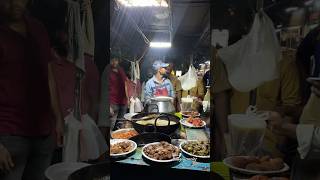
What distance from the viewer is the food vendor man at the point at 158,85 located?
2.48 meters

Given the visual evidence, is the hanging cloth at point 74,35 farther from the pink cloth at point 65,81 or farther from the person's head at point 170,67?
the person's head at point 170,67

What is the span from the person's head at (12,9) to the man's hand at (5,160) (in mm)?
676

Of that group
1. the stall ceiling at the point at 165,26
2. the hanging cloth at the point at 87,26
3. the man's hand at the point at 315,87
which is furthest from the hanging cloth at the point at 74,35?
the man's hand at the point at 315,87

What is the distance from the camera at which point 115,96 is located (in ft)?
8.36

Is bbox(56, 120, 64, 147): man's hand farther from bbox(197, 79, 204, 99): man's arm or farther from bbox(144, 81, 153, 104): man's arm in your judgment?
bbox(197, 79, 204, 99): man's arm

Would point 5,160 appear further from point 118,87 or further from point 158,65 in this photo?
point 158,65

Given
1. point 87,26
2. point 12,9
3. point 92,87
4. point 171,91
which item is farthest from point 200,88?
point 12,9

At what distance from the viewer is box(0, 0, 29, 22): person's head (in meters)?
1.45

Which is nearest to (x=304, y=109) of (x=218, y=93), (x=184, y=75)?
(x=218, y=93)

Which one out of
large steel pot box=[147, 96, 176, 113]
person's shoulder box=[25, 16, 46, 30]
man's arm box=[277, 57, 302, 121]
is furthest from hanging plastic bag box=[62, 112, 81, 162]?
man's arm box=[277, 57, 302, 121]

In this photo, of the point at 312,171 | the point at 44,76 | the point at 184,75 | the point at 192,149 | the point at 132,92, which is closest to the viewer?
the point at 312,171

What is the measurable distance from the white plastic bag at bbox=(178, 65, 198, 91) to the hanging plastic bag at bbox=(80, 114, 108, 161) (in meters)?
0.97

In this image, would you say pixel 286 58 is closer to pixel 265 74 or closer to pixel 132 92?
pixel 265 74

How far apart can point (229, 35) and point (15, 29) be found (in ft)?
3.68
